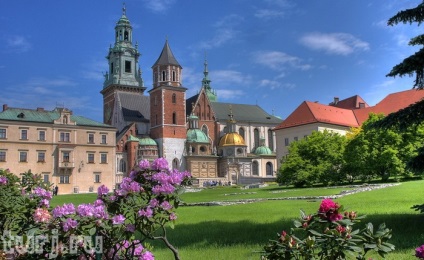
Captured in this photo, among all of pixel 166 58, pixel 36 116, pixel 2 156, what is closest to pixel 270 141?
pixel 166 58

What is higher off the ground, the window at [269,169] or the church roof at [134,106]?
the church roof at [134,106]

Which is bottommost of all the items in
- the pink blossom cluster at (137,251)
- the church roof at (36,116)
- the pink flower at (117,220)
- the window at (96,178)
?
the pink blossom cluster at (137,251)

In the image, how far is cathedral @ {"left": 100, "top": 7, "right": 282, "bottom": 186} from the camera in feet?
208

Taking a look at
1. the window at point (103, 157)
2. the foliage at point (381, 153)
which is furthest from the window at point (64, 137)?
the foliage at point (381, 153)

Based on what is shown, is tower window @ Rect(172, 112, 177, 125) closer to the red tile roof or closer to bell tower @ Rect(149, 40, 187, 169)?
bell tower @ Rect(149, 40, 187, 169)

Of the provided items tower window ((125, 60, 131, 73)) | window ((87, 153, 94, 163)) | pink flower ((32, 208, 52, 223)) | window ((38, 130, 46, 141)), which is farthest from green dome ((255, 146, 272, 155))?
pink flower ((32, 208, 52, 223))

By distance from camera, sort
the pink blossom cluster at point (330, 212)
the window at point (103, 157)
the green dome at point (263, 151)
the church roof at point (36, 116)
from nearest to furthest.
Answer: the pink blossom cluster at point (330, 212)
the church roof at point (36, 116)
the window at point (103, 157)
the green dome at point (263, 151)

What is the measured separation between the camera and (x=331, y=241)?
392cm

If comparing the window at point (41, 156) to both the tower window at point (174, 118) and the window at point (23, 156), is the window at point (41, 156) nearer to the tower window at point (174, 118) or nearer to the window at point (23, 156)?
the window at point (23, 156)

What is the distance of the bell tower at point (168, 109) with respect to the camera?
63531 millimetres

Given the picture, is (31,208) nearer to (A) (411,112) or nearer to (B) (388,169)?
(A) (411,112)

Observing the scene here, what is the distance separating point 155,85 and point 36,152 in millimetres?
22969

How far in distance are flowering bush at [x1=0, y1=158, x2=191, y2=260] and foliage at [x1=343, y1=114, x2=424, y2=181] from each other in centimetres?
Answer: 3463

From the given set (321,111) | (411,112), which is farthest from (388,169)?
(411,112)
